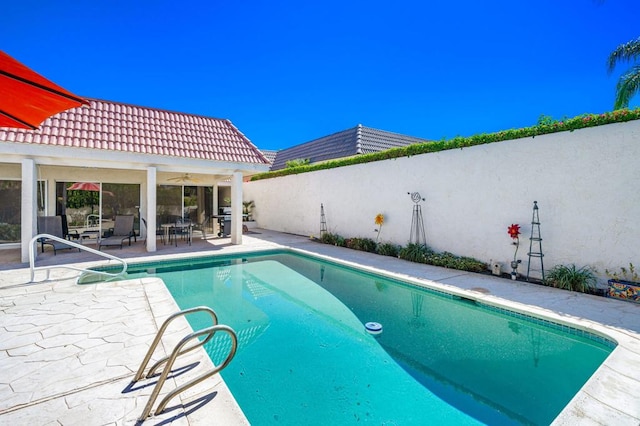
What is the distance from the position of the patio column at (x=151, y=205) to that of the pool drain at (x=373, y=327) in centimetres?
980

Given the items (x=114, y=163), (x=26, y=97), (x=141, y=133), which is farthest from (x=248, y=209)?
(x=26, y=97)

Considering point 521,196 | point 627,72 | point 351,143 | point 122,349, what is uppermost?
point 627,72

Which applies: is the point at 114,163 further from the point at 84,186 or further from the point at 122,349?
the point at 122,349

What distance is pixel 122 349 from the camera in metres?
4.61

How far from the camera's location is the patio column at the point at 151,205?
11.9 meters

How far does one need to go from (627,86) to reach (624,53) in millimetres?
1645

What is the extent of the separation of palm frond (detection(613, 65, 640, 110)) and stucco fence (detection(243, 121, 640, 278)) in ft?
33.2

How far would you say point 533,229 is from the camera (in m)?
8.59

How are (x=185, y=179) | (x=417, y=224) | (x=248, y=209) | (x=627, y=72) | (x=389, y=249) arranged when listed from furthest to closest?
(x=248, y=209)
(x=185, y=179)
(x=627, y=72)
(x=389, y=249)
(x=417, y=224)

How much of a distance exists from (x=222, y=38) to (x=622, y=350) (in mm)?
18610

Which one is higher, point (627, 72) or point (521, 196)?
point (627, 72)

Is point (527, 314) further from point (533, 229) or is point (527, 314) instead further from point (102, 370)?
point (102, 370)

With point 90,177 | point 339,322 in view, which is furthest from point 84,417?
point 90,177

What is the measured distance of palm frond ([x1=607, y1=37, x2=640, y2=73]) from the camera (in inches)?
545
